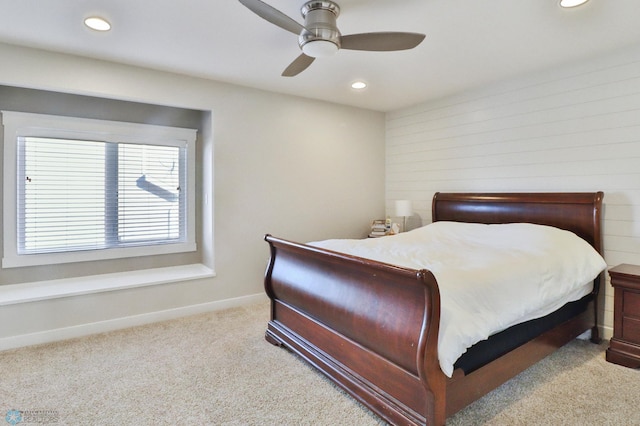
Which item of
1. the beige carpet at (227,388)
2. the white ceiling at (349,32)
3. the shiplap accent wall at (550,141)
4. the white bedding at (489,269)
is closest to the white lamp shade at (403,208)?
the shiplap accent wall at (550,141)

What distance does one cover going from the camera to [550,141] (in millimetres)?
3256

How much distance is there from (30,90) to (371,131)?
376 cm

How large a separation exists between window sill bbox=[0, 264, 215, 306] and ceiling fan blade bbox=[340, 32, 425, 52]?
263 cm

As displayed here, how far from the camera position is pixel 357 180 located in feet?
15.5

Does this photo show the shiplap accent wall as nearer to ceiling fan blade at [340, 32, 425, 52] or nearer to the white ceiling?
the white ceiling

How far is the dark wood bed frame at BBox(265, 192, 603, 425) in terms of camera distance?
1638mm

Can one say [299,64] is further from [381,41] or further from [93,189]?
[93,189]

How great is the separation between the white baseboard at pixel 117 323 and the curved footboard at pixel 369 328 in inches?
48.2

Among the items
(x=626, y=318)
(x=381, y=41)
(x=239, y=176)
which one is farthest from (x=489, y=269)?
(x=239, y=176)

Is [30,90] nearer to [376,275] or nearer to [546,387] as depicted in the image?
[376,275]

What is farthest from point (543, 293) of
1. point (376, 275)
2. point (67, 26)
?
point (67, 26)

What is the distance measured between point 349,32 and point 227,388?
8.52 ft

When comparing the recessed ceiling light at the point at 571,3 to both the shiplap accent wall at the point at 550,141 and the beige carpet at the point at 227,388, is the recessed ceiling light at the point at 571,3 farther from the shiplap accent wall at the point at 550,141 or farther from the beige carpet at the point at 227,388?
the beige carpet at the point at 227,388

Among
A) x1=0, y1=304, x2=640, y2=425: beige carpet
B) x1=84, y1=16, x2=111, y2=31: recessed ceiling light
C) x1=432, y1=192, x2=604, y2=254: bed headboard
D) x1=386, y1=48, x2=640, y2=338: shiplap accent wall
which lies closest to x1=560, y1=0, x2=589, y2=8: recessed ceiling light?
x1=386, y1=48, x2=640, y2=338: shiplap accent wall
